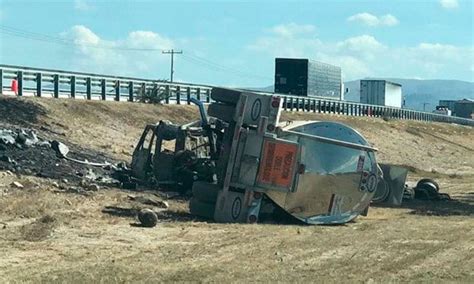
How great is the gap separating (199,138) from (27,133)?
5.44 m

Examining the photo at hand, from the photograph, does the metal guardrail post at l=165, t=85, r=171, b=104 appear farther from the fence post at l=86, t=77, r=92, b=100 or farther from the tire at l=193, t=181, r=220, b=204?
the tire at l=193, t=181, r=220, b=204

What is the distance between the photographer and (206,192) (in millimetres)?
18734

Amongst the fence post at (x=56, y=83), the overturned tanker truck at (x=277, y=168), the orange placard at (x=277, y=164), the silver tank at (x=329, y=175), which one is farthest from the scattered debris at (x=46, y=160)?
the fence post at (x=56, y=83)

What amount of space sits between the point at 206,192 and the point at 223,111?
67.9 inches

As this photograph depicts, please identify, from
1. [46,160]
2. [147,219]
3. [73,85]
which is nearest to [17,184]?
[46,160]

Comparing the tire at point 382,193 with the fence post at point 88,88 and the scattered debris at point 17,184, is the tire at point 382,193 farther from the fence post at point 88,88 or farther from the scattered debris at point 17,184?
the fence post at point 88,88

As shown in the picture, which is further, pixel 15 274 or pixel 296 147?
pixel 296 147

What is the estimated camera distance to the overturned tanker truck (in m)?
18.2

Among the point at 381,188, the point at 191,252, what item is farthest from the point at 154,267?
the point at 381,188

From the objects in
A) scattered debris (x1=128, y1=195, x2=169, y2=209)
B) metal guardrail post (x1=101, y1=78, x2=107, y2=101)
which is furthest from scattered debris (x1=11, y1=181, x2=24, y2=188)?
metal guardrail post (x1=101, y1=78, x2=107, y2=101)

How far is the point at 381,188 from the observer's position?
22.4 metres

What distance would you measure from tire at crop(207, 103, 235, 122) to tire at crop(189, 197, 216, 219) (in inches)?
69.0

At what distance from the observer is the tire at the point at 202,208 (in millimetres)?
18578

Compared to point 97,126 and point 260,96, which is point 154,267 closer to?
point 260,96
